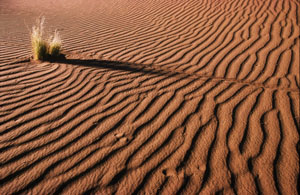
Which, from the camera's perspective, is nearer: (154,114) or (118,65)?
(154,114)

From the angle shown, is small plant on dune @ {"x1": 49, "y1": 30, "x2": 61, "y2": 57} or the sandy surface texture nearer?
the sandy surface texture

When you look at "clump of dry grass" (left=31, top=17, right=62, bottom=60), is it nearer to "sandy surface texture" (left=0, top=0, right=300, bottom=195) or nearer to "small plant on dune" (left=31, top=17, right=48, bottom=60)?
"small plant on dune" (left=31, top=17, right=48, bottom=60)

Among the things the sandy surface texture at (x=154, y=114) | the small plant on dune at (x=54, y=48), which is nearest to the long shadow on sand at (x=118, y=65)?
the sandy surface texture at (x=154, y=114)

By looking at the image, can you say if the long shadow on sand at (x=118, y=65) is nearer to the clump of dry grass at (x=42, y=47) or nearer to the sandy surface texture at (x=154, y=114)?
the sandy surface texture at (x=154, y=114)

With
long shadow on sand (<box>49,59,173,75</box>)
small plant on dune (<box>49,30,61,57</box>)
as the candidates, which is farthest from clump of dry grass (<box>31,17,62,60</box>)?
long shadow on sand (<box>49,59,173,75</box>)

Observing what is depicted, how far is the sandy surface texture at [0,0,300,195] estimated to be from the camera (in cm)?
196

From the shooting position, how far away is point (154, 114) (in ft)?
8.91

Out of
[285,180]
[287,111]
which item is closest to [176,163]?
[285,180]

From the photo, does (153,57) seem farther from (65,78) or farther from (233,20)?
(233,20)

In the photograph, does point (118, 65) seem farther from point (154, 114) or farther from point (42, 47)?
point (154, 114)

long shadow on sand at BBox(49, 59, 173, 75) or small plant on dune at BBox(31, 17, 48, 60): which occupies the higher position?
small plant on dune at BBox(31, 17, 48, 60)

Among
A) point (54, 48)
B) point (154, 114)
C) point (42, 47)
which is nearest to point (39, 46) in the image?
point (42, 47)

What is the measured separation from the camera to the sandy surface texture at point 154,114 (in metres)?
1.96

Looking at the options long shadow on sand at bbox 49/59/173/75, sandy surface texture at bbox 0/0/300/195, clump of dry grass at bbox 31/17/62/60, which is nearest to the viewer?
sandy surface texture at bbox 0/0/300/195
